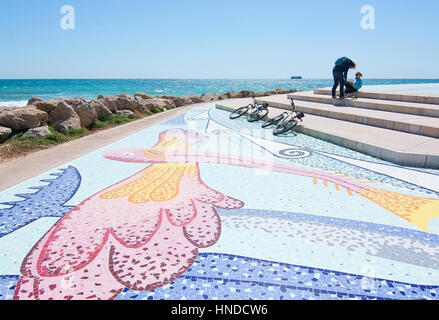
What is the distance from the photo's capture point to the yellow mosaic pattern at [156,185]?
3.95 meters

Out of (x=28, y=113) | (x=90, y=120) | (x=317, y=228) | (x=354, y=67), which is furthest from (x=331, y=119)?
(x=28, y=113)

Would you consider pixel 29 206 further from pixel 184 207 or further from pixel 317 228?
pixel 317 228

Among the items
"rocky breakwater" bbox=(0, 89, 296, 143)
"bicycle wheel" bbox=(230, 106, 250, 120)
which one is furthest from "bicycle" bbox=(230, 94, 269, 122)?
"rocky breakwater" bbox=(0, 89, 296, 143)

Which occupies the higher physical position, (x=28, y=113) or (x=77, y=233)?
(x=28, y=113)

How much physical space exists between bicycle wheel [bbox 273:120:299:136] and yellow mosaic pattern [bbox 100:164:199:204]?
121 inches

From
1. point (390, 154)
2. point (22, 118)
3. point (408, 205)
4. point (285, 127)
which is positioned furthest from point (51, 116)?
point (408, 205)

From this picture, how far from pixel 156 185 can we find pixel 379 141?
440cm

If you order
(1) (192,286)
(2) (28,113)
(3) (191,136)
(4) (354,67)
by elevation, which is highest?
(4) (354,67)

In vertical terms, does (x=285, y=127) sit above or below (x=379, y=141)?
above

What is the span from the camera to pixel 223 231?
306cm

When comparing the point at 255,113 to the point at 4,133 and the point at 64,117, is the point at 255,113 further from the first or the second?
the point at 4,133

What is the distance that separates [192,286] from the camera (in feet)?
7.48
